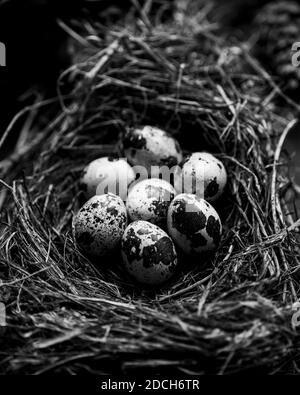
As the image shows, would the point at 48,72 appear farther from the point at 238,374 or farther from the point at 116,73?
the point at 238,374

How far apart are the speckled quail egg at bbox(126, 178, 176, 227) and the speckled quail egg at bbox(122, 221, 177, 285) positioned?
80 millimetres

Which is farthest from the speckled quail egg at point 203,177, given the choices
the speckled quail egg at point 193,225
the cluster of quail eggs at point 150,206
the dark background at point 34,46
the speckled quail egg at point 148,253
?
the dark background at point 34,46

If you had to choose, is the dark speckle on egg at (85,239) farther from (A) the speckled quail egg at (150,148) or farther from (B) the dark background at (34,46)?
(B) the dark background at (34,46)

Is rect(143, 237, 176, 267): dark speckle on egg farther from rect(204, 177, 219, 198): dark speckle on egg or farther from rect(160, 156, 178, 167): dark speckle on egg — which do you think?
rect(160, 156, 178, 167): dark speckle on egg

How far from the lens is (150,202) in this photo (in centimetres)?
155

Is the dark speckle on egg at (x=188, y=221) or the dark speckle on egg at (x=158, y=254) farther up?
the dark speckle on egg at (x=188, y=221)

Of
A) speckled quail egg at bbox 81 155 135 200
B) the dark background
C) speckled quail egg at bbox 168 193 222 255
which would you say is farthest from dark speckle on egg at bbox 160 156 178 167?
the dark background

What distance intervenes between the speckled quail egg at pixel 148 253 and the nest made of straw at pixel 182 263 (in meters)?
0.07

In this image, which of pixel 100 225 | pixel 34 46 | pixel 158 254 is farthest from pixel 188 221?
pixel 34 46

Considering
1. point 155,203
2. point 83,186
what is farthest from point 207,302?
point 83,186

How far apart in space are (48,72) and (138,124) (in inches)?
24.8

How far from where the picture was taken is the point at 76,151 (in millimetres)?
1934

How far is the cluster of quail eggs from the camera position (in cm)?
145

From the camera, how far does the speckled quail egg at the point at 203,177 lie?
1.62 m
